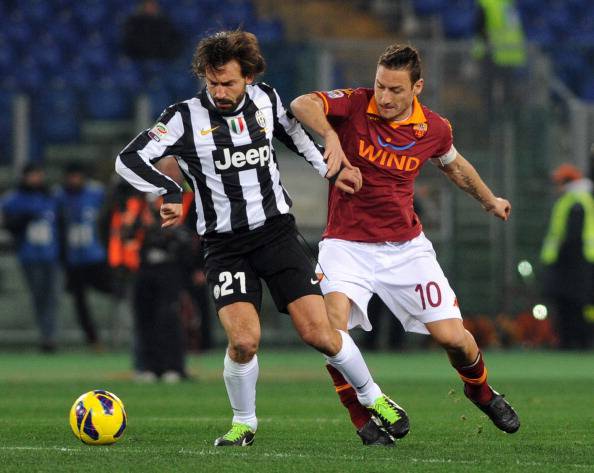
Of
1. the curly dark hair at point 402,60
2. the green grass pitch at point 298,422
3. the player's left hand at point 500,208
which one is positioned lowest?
the green grass pitch at point 298,422

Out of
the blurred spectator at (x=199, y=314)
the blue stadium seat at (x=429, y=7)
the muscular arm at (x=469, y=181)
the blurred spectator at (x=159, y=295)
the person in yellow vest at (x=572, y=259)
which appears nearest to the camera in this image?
the muscular arm at (x=469, y=181)

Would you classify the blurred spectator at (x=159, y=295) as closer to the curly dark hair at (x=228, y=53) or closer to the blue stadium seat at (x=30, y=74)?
the curly dark hair at (x=228, y=53)

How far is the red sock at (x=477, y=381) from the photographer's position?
312 inches

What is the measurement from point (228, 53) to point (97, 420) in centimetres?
195

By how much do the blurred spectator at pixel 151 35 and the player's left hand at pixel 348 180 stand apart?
12.0 m

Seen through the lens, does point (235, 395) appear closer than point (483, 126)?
Yes

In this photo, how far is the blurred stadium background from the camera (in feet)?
59.4

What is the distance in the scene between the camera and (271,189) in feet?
24.7

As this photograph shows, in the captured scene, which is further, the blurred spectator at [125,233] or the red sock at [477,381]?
the blurred spectator at [125,233]

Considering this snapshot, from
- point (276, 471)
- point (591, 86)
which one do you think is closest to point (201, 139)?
point (276, 471)

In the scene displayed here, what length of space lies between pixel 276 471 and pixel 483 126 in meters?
13.1

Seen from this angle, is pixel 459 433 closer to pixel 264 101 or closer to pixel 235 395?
pixel 235 395

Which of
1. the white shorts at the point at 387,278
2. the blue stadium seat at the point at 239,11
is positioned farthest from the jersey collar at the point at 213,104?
the blue stadium seat at the point at 239,11

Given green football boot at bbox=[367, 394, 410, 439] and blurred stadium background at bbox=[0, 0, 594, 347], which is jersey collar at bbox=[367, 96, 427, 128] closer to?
green football boot at bbox=[367, 394, 410, 439]
